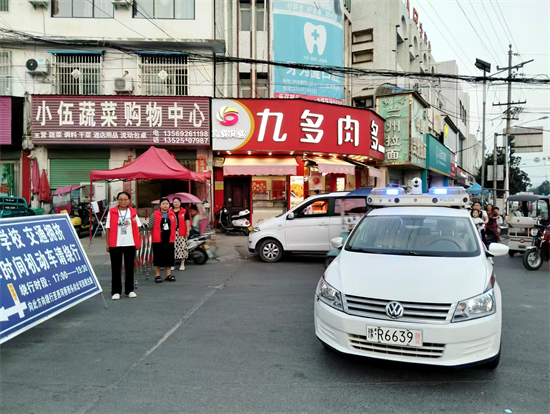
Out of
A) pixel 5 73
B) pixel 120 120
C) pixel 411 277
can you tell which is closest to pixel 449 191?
pixel 411 277

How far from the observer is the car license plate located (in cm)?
346

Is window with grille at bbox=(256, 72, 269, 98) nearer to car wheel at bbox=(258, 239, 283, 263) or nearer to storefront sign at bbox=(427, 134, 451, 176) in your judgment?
car wheel at bbox=(258, 239, 283, 263)

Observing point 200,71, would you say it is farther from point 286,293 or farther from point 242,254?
point 286,293

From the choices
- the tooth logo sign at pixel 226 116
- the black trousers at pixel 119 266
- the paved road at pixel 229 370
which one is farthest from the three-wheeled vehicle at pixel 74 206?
the paved road at pixel 229 370

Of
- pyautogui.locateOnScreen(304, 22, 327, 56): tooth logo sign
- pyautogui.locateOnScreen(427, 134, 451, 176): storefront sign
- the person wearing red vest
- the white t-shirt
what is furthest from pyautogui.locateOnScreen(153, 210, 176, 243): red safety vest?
pyautogui.locateOnScreen(427, 134, 451, 176): storefront sign

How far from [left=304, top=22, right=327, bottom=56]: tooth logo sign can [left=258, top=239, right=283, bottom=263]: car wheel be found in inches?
475

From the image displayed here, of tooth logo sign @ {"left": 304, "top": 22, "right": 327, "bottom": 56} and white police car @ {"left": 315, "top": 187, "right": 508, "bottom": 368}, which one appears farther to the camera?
tooth logo sign @ {"left": 304, "top": 22, "right": 327, "bottom": 56}

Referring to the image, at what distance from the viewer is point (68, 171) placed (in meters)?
16.8

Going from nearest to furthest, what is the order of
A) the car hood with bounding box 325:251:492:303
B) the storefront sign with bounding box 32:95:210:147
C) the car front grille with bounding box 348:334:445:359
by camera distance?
the car front grille with bounding box 348:334:445:359 < the car hood with bounding box 325:251:492:303 < the storefront sign with bounding box 32:95:210:147

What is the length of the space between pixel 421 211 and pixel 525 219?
302 inches

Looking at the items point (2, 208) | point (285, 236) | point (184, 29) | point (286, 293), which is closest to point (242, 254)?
point (285, 236)

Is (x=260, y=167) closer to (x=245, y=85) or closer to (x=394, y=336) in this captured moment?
(x=245, y=85)

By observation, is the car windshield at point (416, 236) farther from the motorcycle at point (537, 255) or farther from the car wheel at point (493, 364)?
the motorcycle at point (537, 255)

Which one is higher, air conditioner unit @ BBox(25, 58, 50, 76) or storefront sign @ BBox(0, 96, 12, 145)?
air conditioner unit @ BBox(25, 58, 50, 76)
